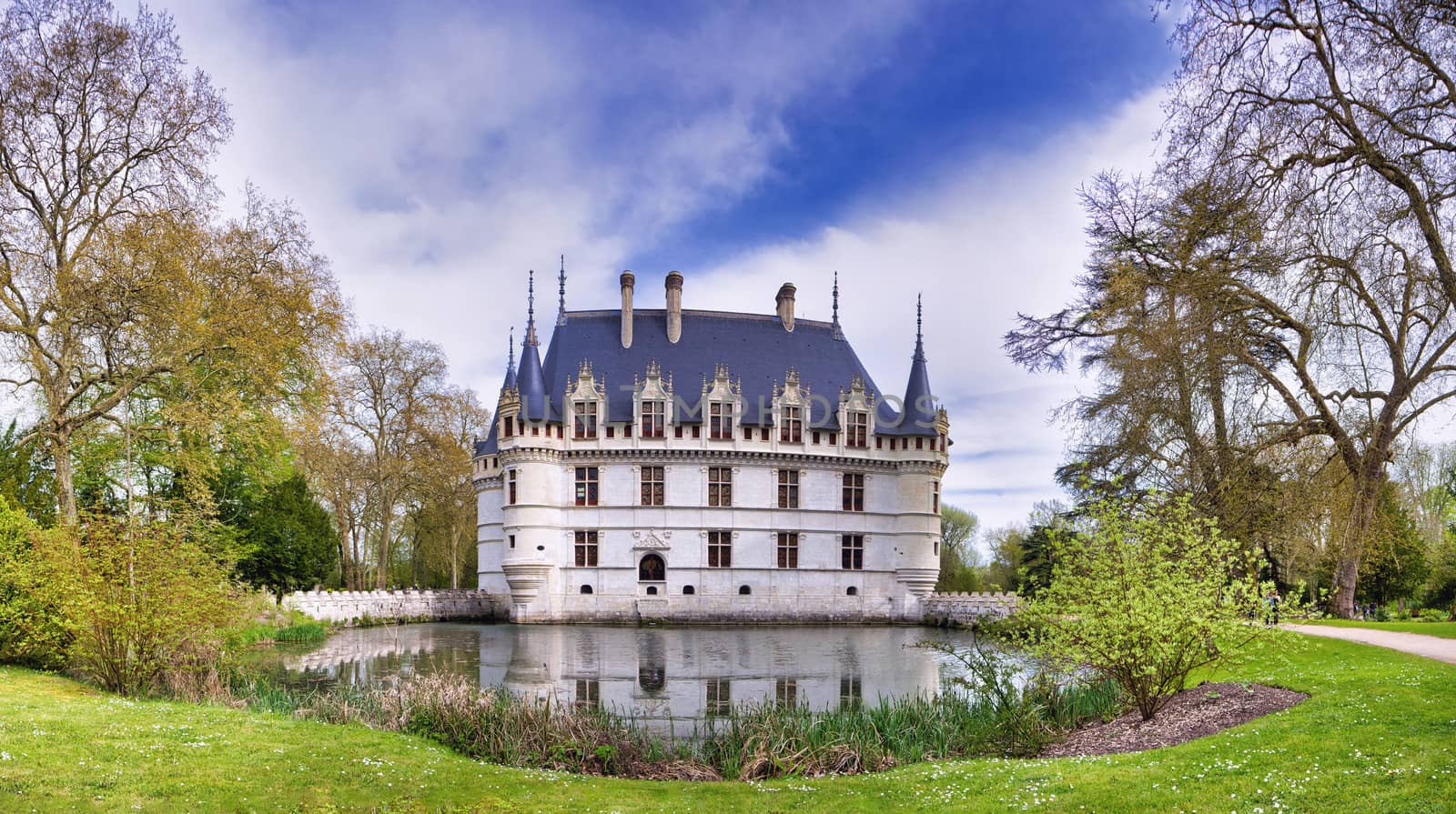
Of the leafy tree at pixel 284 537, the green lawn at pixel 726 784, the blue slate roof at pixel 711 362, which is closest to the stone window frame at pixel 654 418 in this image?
the blue slate roof at pixel 711 362

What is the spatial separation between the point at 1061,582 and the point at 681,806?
5478 millimetres

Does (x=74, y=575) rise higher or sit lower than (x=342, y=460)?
lower

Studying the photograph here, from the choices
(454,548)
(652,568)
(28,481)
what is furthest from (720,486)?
(28,481)

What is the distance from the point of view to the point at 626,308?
36.0 meters

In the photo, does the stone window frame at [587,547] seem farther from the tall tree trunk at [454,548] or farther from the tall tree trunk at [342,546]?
the tall tree trunk at [342,546]

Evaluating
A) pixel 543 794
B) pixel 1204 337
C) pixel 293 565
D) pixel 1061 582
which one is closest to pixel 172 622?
pixel 543 794

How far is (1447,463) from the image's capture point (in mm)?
32938

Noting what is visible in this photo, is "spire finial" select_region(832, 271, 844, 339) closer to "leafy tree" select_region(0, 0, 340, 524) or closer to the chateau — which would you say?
the chateau

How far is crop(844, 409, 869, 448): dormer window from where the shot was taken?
35.2 m

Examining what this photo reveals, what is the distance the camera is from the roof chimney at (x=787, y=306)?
3803 centimetres

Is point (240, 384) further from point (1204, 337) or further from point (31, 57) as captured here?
point (1204, 337)

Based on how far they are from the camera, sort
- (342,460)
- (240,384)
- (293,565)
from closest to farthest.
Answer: (240,384) → (293,565) → (342,460)

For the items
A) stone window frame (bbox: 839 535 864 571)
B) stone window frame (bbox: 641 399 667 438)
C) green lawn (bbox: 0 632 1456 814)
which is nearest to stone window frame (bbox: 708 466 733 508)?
stone window frame (bbox: 641 399 667 438)

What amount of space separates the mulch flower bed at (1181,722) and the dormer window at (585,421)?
24.4 meters
